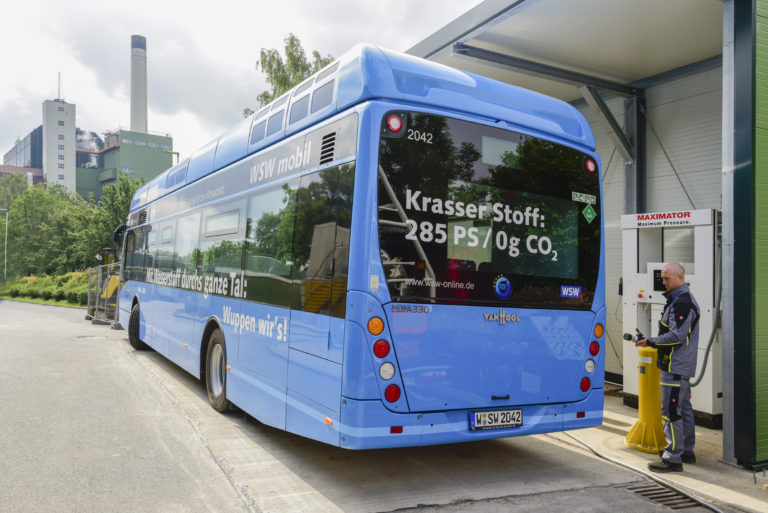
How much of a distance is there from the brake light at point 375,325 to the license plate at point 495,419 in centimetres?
108

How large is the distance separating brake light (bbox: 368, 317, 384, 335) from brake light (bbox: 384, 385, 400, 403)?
0.42 m

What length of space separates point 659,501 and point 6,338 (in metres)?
15.6

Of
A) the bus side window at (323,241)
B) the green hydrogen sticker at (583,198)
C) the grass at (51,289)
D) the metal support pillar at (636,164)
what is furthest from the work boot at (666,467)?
the grass at (51,289)

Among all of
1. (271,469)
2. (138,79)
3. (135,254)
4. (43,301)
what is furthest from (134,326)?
(138,79)

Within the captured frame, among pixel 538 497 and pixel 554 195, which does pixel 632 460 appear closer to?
pixel 538 497

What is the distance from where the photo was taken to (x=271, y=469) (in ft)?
17.0

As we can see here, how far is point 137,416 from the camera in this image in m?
7.05

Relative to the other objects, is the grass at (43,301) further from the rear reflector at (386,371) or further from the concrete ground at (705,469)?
the rear reflector at (386,371)

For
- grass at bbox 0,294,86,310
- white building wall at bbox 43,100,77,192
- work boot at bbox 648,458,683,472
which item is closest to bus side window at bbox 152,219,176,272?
work boot at bbox 648,458,683,472

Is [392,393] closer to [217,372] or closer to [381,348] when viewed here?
[381,348]

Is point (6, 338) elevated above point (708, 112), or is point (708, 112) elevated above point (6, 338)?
point (708, 112)

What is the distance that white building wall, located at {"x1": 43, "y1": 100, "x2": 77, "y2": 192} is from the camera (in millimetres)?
98875

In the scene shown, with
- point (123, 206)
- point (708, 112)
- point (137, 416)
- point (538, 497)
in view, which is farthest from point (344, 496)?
point (123, 206)

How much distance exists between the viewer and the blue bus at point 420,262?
4285 mm
